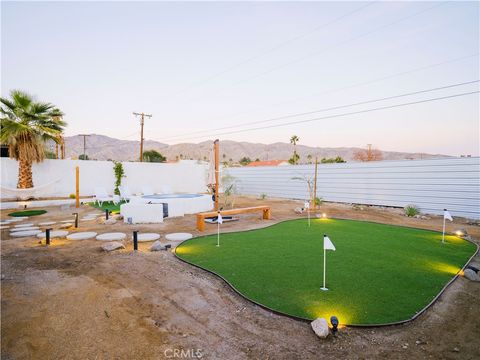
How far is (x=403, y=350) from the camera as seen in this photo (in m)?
2.43

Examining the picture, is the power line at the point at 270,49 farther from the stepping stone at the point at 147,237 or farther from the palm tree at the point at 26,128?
the stepping stone at the point at 147,237

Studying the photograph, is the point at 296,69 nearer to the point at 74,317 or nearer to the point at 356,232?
the point at 356,232

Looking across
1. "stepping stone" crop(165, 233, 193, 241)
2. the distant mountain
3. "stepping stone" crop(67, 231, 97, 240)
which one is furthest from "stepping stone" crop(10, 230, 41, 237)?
the distant mountain

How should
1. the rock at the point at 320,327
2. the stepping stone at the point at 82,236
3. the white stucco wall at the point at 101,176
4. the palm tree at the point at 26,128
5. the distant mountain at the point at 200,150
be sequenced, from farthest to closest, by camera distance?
1. the distant mountain at the point at 200,150
2. the white stucco wall at the point at 101,176
3. the palm tree at the point at 26,128
4. the stepping stone at the point at 82,236
5. the rock at the point at 320,327

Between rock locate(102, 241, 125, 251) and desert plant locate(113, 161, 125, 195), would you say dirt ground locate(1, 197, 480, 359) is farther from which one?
desert plant locate(113, 161, 125, 195)

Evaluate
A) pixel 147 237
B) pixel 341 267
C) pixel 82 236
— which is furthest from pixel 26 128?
pixel 341 267

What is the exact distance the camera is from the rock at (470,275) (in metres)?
4.11

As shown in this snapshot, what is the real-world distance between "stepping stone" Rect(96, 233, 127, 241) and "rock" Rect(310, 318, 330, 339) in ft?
18.0

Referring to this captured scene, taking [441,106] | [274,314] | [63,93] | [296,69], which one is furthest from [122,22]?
[441,106]

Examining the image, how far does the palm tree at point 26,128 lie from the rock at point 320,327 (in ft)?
48.2

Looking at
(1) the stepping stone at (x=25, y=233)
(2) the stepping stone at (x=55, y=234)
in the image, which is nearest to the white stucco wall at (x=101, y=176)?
(1) the stepping stone at (x=25, y=233)

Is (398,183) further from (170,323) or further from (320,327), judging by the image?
(170,323)

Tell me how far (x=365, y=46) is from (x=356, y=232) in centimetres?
930

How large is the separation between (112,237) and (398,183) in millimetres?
12289
